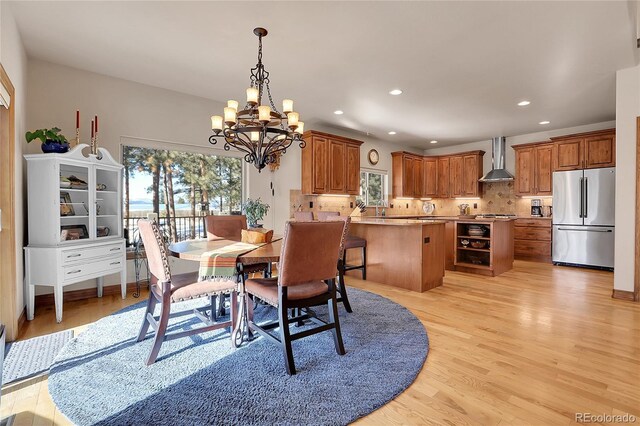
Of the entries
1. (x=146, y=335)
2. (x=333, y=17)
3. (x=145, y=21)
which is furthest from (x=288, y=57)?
(x=146, y=335)

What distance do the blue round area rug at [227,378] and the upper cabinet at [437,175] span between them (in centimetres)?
531

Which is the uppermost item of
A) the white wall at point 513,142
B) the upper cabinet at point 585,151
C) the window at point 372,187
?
the white wall at point 513,142

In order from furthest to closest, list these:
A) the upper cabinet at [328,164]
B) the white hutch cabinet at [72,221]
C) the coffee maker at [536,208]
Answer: the coffee maker at [536,208]
the upper cabinet at [328,164]
the white hutch cabinet at [72,221]

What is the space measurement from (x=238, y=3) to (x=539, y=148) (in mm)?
6378

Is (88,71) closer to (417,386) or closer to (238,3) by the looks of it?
(238,3)

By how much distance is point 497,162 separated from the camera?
23.4ft

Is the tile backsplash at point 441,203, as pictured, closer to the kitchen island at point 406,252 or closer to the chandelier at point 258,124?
the kitchen island at point 406,252

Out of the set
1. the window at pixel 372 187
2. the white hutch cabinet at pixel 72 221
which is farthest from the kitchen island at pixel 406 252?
the white hutch cabinet at pixel 72 221

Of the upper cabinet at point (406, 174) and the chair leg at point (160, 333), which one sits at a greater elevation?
the upper cabinet at point (406, 174)

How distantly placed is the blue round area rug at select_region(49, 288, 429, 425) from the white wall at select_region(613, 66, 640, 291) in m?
2.76

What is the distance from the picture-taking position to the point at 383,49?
313 centimetres

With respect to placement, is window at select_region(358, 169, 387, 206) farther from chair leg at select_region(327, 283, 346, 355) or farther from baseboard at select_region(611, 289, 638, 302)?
chair leg at select_region(327, 283, 346, 355)

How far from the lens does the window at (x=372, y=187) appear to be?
721 centimetres

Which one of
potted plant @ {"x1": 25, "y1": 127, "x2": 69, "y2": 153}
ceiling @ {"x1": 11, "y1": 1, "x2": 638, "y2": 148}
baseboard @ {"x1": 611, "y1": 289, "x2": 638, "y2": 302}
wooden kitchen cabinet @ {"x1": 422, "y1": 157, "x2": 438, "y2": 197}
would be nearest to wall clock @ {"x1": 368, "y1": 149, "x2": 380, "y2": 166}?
wooden kitchen cabinet @ {"x1": 422, "y1": 157, "x2": 438, "y2": 197}
